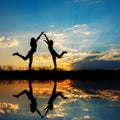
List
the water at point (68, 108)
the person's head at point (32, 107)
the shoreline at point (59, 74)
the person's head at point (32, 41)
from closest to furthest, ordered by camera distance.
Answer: the water at point (68, 108) → the person's head at point (32, 107) → the shoreline at point (59, 74) → the person's head at point (32, 41)

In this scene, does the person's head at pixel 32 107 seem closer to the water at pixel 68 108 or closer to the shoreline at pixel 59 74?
the water at pixel 68 108

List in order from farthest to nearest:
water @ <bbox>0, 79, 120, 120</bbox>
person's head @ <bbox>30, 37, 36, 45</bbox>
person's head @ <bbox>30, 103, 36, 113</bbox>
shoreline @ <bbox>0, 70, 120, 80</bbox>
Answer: person's head @ <bbox>30, 37, 36, 45</bbox>, shoreline @ <bbox>0, 70, 120, 80</bbox>, person's head @ <bbox>30, 103, 36, 113</bbox>, water @ <bbox>0, 79, 120, 120</bbox>

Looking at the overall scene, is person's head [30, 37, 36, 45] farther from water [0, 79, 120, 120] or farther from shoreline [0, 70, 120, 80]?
water [0, 79, 120, 120]

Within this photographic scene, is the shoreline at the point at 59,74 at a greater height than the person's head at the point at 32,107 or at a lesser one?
greater

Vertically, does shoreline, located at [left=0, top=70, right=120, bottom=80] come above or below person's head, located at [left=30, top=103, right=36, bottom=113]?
above

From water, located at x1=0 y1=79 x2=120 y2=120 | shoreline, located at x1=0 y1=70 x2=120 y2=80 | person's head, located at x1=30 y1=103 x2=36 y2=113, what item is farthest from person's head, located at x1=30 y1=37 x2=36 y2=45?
person's head, located at x1=30 y1=103 x2=36 y2=113

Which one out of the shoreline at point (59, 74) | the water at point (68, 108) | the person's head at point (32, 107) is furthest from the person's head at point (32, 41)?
the person's head at point (32, 107)

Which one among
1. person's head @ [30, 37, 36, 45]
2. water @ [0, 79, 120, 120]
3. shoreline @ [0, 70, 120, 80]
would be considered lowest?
water @ [0, 79, 120, 120]

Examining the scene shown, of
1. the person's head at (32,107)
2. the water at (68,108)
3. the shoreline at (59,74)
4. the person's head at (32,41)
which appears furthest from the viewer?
the person's head at (32,41)

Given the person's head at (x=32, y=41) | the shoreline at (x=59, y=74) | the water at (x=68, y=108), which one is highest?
the person's head at (x=32, y=41)

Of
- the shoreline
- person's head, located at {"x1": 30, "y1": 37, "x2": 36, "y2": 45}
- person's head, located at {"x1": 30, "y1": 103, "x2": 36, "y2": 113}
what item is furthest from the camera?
person's head, located at {"x1": 30, "y1": 37, "x2": 36, "y2": 45}

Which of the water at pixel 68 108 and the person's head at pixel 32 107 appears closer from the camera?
the water at pixel 68 108

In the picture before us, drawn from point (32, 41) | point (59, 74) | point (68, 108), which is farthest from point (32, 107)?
point (59, 74)

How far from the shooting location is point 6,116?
22.5 feet
